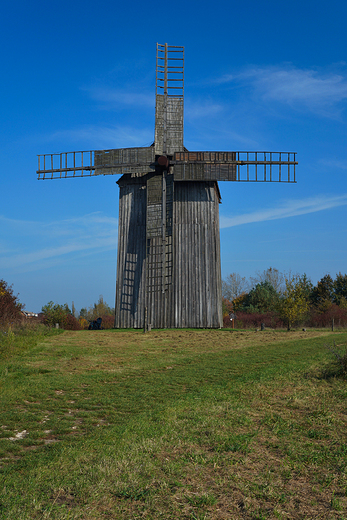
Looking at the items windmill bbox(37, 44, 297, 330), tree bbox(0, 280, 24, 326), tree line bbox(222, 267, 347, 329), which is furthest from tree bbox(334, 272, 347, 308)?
tree bbox(0, 280, 24, 326)

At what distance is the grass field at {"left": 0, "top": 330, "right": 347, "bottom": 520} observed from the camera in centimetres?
352

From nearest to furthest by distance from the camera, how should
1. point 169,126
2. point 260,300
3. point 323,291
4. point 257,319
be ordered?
point 169,126 → point 257,319 → point 260,300 → point 323,291

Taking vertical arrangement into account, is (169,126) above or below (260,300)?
above

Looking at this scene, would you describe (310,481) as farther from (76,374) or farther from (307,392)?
(76,374)

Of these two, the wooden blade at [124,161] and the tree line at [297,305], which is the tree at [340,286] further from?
the wooden blade at [124,161]

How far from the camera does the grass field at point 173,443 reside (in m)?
3.52

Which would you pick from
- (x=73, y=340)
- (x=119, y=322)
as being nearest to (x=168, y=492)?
(x=73, y=340)

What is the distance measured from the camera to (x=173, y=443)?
5031mm

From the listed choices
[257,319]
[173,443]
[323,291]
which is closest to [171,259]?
[173,443]

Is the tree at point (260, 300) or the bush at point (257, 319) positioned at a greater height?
the tree at point (260, 300)

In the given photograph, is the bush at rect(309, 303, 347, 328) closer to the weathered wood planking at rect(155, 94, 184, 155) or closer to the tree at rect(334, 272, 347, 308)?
the tree at rect(334, 272, 347, 308)

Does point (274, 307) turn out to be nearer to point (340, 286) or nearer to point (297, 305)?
point (297, 305)

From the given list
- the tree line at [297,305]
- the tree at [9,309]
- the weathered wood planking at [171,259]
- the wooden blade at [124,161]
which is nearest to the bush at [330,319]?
the tree line at [297,305]

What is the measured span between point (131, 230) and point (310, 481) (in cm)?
2185
